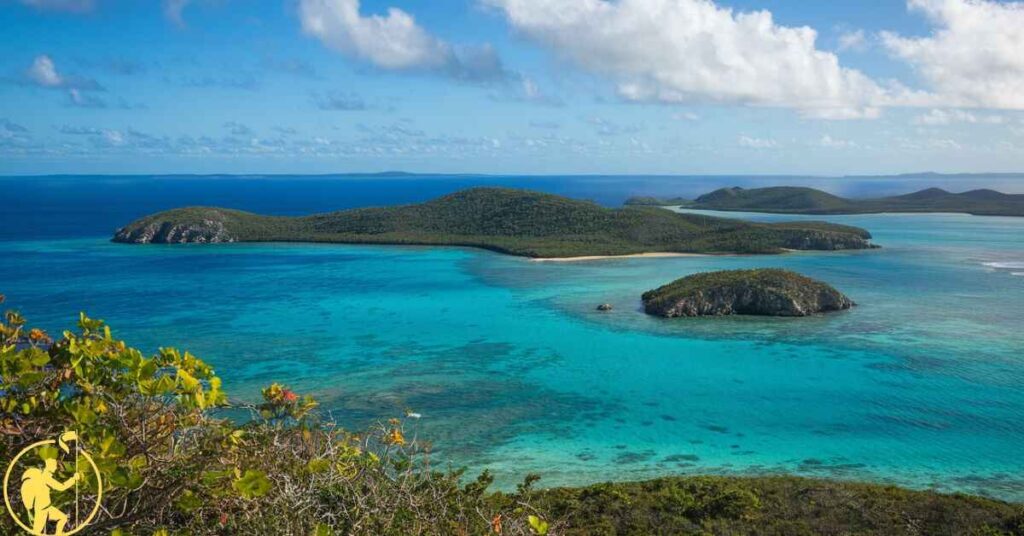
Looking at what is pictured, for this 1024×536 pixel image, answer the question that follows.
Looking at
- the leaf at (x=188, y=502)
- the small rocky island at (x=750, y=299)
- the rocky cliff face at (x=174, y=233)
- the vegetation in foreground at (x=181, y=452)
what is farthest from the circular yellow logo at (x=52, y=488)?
the rocky cliff face at (x=174, y=233)

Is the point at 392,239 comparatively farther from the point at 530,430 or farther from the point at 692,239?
the point at 530,430

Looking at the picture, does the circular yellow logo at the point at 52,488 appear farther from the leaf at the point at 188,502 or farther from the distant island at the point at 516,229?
the distant island at the point at 516,229

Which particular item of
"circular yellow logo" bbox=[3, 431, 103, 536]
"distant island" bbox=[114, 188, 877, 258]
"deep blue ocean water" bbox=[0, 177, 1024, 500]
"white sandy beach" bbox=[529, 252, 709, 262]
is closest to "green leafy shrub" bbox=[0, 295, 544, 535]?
"circular yellow logo" bbox=[3, 431, 103, 536]

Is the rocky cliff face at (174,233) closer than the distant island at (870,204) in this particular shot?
Yes

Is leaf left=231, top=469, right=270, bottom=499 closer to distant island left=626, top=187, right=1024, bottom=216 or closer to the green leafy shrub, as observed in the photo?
the green leafy shrub

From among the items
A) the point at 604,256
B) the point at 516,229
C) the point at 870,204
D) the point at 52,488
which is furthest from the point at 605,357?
the point at 870,204

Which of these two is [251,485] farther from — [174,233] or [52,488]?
[174,233]

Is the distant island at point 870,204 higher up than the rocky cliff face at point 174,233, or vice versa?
the distant island at point 870,204
